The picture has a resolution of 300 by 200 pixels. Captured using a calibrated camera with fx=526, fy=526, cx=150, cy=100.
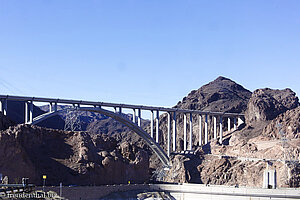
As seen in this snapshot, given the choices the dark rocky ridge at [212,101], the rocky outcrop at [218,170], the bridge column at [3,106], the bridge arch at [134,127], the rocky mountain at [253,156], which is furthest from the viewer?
the dark rocky ridge at [212,101]

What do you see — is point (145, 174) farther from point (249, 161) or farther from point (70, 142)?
point (249, 161)

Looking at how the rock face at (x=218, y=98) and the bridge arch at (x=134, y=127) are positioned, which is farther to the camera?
the rock face at (x=218, y=98)

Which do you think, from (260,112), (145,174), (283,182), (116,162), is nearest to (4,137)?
(116,162)

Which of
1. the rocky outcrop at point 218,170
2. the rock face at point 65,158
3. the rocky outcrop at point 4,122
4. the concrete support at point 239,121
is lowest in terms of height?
the rocky outcrop at point 218,170

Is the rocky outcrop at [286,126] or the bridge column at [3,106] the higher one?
the bridge column at [3,106]

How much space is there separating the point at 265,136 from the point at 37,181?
71527mm

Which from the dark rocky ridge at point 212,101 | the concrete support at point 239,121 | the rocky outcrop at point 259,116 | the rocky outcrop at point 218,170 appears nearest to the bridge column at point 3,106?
the rocky outcrop at point 218,170

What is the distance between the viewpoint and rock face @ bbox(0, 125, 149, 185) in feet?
271

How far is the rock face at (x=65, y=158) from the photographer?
8262 cm

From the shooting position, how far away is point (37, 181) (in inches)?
3305

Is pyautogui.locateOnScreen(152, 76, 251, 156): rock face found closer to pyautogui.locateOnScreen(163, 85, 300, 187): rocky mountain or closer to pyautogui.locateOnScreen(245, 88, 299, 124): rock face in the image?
pyautogui.locateOnScreen(245, 88, 299, 124): rock face

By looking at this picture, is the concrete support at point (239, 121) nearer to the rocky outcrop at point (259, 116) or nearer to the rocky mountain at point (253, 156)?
the rocky outcrop at point (259, 116)

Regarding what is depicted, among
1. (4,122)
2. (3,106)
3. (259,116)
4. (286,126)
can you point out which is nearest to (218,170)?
(286,126)

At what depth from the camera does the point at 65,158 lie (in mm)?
91688
